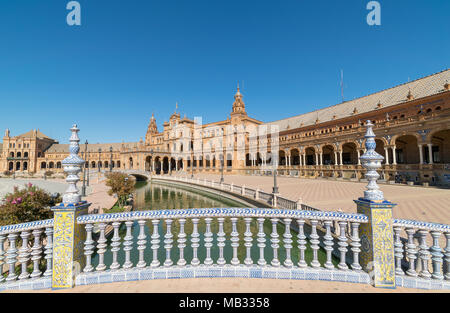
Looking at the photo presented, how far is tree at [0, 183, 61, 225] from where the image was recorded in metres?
5.24

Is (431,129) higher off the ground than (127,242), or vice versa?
(431,129)

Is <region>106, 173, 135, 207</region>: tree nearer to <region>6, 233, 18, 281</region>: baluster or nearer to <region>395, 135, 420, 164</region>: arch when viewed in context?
<region>6, 233, 18, 281</region>: baluster

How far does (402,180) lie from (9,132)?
10213cm

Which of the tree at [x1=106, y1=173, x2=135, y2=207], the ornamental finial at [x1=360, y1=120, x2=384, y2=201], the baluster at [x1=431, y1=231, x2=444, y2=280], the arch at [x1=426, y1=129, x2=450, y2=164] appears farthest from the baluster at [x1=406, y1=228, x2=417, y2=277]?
the arch at [x1=426, y1=129, x2=450, y2=164]

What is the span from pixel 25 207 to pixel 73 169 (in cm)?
423

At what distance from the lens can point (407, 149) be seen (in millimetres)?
23250

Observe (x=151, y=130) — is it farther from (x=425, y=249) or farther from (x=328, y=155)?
(x=425, y=249)

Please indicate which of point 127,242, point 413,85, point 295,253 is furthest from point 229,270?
point 413,85

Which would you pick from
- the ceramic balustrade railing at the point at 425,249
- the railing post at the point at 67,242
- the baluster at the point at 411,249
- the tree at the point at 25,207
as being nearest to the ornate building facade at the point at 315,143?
the tree at the point at 25,207

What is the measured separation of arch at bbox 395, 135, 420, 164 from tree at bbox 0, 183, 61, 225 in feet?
100

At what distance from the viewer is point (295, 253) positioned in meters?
7.11

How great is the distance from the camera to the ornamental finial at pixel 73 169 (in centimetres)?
297

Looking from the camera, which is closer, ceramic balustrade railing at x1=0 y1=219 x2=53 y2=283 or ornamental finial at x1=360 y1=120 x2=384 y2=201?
ceramic balustrade railing at x1=0 y1=219 x2=53 y2=283
